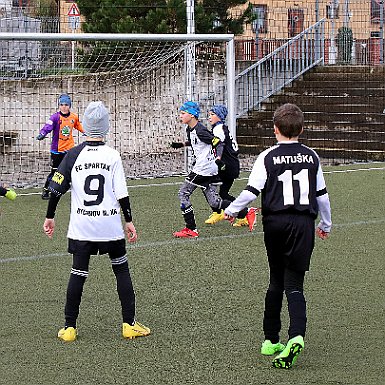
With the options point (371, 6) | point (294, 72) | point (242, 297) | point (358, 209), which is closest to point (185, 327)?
point (242, 297)

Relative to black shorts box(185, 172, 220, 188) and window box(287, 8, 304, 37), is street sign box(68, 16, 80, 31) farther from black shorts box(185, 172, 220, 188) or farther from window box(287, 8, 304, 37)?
black shorts box(185, 172, 220, 188)

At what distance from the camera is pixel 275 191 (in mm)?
6043

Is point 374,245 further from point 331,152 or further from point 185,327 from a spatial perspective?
point 331,152

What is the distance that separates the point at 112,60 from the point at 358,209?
21.7ft

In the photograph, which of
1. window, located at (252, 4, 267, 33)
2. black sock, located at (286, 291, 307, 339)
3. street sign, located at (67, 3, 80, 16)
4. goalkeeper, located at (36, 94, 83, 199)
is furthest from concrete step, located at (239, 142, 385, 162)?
black sock, located at (286, 291, 307, 339)

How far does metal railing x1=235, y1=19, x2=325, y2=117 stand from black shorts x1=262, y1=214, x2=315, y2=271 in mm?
15830

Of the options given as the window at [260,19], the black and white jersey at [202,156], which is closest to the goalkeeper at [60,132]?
the black and white jersey at [202,156]

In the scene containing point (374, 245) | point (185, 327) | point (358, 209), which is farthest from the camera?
point (358, 209)

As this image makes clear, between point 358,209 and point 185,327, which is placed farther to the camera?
point 358,209

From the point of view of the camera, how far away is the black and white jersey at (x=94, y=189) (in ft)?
21.7

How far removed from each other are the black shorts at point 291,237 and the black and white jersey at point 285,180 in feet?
0.17

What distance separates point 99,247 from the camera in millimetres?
6699

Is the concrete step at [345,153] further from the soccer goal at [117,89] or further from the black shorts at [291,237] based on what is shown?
the black shorts at [291,237]

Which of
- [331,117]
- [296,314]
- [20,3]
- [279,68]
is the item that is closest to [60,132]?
[296,314]
